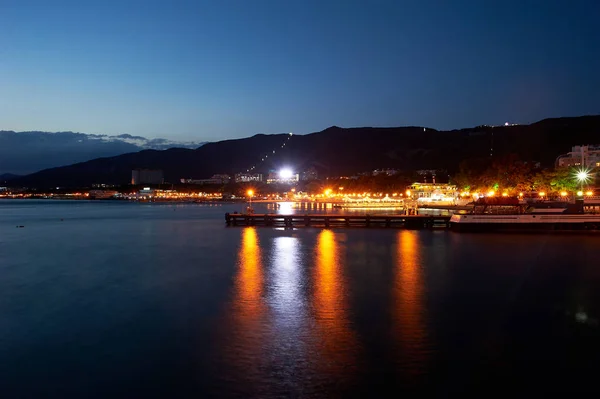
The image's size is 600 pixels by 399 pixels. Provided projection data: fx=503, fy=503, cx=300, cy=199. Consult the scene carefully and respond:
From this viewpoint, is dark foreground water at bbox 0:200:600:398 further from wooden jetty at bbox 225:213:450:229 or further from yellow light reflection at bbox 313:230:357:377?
wooden jetty at bbox 225:213:450:229

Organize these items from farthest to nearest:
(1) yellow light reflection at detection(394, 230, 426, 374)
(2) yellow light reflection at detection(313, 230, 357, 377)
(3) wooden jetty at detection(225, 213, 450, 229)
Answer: (3) wooden jetty at detection(225, 213, 450, 229)
(1) yellow light reflection at detection(394, 230, 426, 374)
(2) yellow light reflection at detection(313, 230, 357, 377)

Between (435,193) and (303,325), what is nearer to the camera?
(303,325)

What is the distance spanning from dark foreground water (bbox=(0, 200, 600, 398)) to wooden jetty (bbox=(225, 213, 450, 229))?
1785cm

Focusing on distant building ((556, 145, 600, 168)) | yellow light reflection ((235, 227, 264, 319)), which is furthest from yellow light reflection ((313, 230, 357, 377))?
distant building ((556, 145, 600, 168))

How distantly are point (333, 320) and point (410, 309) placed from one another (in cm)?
281

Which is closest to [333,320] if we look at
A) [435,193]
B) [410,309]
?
[410,309]

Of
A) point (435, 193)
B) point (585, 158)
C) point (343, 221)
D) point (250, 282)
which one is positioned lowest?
point (250, 282)

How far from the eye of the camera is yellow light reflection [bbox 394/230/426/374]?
1132cm

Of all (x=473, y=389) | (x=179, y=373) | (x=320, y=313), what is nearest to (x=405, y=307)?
(x=320, y=313)

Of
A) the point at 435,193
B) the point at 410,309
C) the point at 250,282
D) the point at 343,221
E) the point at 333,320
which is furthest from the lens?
the point at 435,193

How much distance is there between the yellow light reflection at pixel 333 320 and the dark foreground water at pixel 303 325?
Answer: 7 centimetres

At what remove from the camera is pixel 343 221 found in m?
50.8

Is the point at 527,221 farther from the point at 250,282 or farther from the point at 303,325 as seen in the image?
the point at 303,325

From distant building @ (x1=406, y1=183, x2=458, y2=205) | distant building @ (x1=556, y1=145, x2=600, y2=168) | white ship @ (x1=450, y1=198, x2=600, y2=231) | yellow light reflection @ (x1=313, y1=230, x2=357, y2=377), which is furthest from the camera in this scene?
distant building @ (x1=406, y1=183, x2=458, y2=205)
